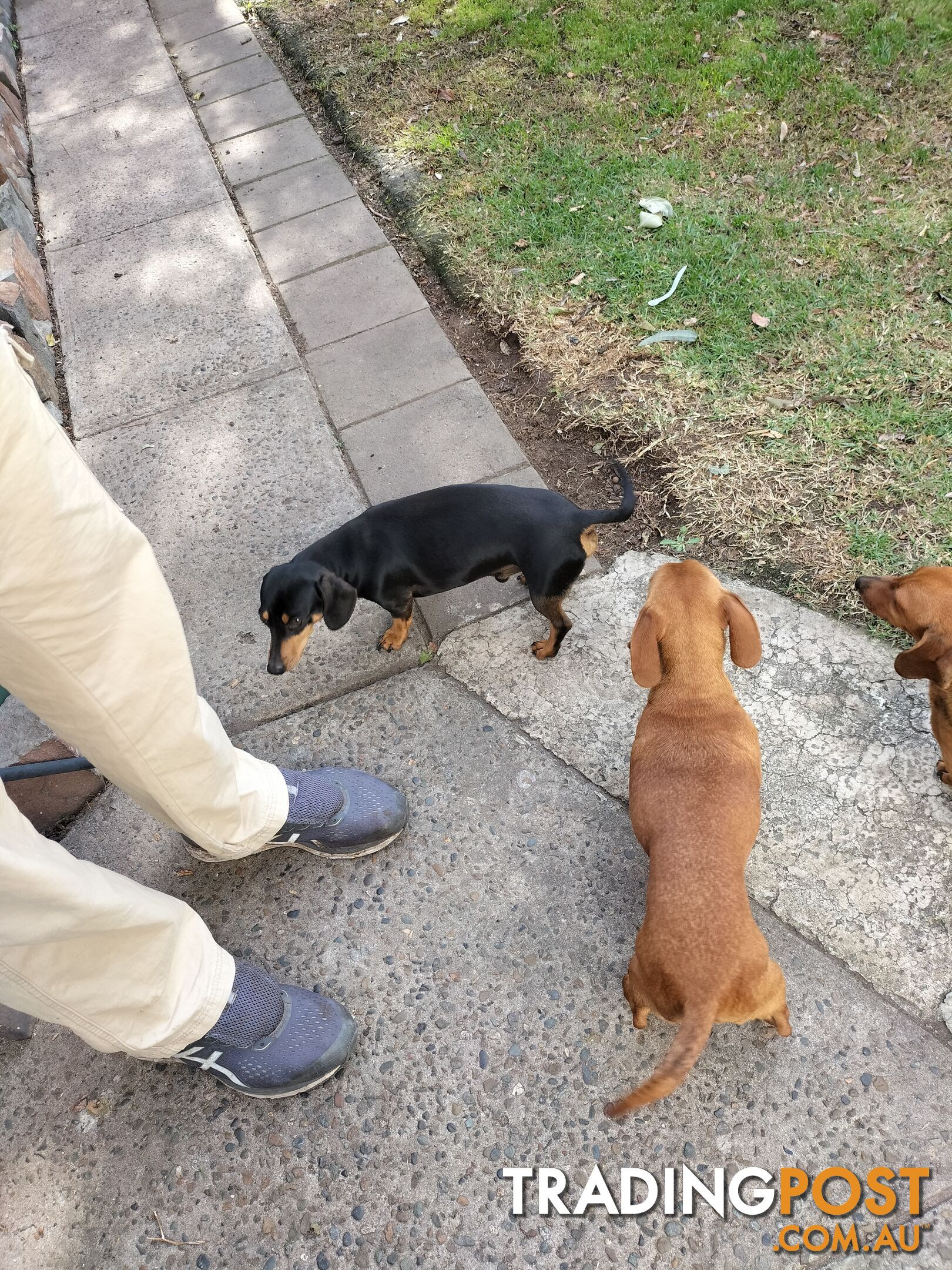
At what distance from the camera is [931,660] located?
7.38ft

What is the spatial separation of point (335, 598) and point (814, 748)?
5.12ft

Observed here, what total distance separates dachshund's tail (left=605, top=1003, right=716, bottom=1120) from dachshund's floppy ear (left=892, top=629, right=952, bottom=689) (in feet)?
3.89

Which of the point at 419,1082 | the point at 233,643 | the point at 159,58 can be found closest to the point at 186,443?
the point at 233,643

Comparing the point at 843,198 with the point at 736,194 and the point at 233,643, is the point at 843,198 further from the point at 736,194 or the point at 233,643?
the point at 233,643

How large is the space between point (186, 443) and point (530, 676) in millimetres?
1960

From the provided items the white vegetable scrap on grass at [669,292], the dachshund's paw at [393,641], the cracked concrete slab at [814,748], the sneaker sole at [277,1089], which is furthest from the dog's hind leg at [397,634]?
the white vegetable scrap on grass at [669,292]

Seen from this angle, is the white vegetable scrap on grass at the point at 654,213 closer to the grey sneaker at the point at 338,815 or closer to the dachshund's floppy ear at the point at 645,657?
the dachshund's floppy ear at the point at 645,657

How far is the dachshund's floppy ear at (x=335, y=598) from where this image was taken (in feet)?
8.75

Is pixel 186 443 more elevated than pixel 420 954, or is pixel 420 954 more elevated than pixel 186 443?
pixel 186 443

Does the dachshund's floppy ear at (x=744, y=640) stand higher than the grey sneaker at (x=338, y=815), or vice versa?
the dachshund's floppy ear at (x=744, y=640)

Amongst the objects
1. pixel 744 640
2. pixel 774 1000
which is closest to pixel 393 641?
pixel 744 640

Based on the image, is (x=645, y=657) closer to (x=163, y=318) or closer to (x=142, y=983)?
(x=142, y=983)

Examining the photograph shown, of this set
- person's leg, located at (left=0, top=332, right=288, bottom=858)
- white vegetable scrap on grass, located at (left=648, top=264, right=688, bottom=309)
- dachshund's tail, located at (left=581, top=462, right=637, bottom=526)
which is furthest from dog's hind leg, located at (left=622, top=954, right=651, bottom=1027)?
white vegetable scrap on grass, located at (left=648, top=264, right=688, bottom=309)

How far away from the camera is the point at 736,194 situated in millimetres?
4305
